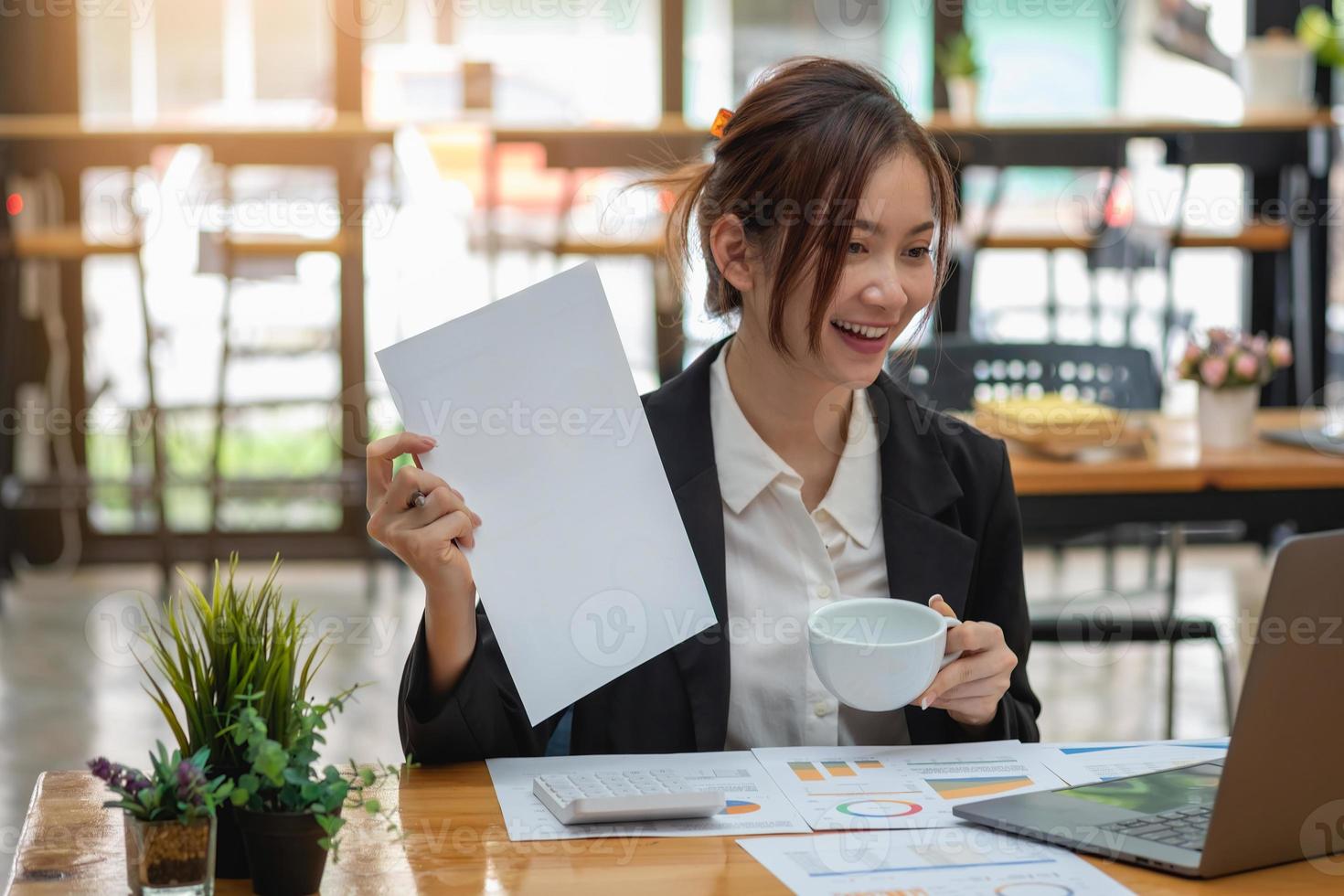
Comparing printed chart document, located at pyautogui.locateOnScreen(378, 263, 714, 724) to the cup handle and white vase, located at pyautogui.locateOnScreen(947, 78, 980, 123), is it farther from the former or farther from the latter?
white vase, located at pyautogui.locateOnScreen(947, 78, 980, 123)

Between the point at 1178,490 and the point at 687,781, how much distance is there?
1.61m

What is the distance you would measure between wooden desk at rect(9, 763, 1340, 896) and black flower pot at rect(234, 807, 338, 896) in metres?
0.03

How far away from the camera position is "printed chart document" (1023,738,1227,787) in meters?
1.25

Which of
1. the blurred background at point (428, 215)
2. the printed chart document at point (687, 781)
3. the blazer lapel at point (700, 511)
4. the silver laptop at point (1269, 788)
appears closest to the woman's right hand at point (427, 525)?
the printed chart document at point (687, 781)

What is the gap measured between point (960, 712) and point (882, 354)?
37cm

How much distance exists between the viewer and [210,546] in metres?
4.90

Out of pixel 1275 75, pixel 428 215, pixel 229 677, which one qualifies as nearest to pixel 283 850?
pixel 229 677

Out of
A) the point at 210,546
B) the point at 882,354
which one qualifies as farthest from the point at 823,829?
the point at 210,546

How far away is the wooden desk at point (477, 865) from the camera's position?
1011mm

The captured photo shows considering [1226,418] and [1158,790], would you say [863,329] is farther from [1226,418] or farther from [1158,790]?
[1226,418]

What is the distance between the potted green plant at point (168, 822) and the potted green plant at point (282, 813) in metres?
0.04

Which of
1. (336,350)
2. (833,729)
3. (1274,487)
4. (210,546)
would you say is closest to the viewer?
(833,729)

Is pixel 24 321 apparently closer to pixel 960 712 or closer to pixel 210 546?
pixel 210 546

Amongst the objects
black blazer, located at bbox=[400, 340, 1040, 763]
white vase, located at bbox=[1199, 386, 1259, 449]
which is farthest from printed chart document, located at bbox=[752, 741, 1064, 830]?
white vase, located at bbox=[1199, 386, 1259, 449]
